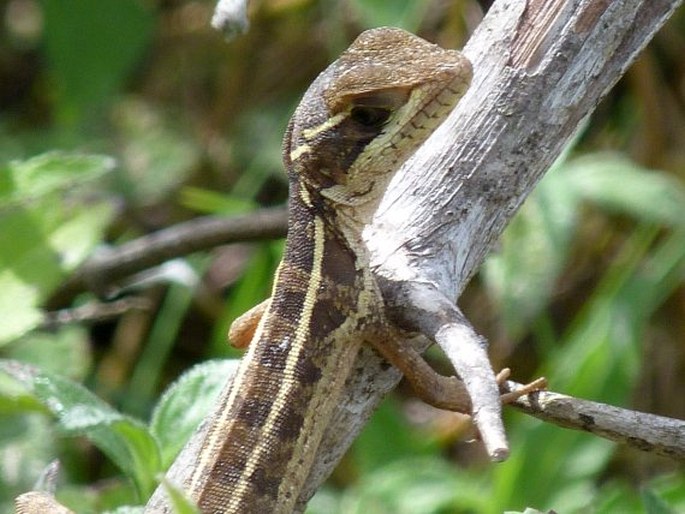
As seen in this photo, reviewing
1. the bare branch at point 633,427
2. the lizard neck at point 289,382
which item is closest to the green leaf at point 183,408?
the lizard neck at point 289,382

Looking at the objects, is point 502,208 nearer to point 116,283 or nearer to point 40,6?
point 116,283

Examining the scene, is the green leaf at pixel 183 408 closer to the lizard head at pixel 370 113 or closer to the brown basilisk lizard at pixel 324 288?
the brown basilisk lizard at pixel 324 288

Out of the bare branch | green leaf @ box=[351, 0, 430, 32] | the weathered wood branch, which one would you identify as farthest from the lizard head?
green leaf @ box=[351, 0, 430, 32]

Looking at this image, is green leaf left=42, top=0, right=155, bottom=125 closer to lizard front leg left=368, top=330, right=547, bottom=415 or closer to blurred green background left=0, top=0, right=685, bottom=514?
blurred green background left=0, top=0, right=685, bottom=514

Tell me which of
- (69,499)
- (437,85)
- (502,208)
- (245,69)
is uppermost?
(437,85)

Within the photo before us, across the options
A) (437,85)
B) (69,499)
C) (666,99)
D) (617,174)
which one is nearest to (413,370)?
(437,85)

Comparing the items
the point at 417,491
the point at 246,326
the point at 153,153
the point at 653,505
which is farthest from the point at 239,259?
the point at 653,505
